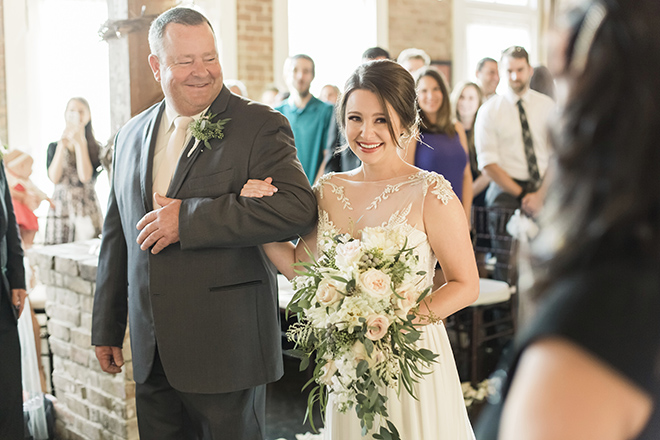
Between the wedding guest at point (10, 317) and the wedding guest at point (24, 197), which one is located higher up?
the wedding guest at point (24, 197)

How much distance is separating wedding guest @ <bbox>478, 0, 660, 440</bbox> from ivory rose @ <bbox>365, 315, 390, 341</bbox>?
1.06 meters

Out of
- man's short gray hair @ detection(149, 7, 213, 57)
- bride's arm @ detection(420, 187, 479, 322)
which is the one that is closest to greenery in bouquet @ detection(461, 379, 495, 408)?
bride's arm @ detection(420, 187, 479, 322)

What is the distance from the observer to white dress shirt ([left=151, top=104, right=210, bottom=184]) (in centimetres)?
229

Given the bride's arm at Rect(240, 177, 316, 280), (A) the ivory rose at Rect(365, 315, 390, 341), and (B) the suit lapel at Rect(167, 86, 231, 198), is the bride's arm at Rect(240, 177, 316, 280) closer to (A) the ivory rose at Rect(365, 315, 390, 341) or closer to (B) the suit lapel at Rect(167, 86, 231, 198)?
(B) the suit lapel at Rect(167, 86, 231, 198)

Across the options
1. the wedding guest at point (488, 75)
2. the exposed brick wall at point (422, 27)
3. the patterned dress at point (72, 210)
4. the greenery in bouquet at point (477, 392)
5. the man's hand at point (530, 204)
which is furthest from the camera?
the exposed brick wall at point (422, 27)

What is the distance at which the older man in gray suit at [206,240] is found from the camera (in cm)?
211

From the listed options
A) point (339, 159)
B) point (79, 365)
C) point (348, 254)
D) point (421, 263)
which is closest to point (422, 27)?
point (339, 159)

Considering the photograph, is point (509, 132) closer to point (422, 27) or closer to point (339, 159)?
point (339, 159)

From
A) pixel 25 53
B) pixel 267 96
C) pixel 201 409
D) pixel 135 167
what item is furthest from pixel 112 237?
pixel 25 53

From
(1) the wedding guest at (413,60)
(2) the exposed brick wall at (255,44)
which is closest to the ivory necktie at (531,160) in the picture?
(1) the wedding guest at (413,60)

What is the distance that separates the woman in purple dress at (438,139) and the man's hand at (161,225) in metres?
2.25

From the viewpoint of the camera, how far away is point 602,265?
64 cm

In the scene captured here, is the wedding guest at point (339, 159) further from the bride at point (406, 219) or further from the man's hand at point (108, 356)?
the man's hand at point (108, 356)

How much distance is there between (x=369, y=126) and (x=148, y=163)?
0.77 metres
